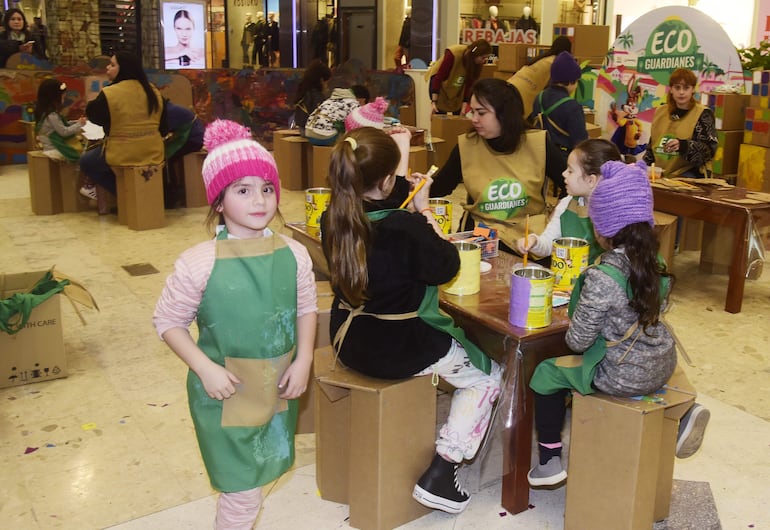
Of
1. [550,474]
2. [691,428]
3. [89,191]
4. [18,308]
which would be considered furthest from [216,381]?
[89,191]

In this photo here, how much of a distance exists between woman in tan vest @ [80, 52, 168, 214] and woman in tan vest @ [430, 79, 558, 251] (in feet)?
11.2

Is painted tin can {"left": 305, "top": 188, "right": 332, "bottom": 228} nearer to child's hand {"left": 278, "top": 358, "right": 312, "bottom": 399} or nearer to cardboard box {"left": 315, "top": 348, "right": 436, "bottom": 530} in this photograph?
cardboard box {"left": 315, "top": 348, "right": 436, "bottom": 530}

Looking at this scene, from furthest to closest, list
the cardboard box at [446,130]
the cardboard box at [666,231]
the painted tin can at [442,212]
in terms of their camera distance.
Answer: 1. the cardboard box at [446,130]
2. the cardboard box at [666,231]
3. the painted tin can at [442,212]

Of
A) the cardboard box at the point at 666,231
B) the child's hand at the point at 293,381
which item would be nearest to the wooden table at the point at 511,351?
the child's hand at the point at 293,381

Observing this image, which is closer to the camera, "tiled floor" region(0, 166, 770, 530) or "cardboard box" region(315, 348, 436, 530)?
"cardboard box" region(315, 348, 436, 530)

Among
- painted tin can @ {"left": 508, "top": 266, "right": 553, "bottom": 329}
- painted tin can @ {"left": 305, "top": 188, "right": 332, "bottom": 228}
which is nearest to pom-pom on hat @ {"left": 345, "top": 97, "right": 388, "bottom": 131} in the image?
painted tin can @ {"left": 305, "top": 188, "right": 332, "bottom": 228}

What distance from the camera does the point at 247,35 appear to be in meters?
13.4

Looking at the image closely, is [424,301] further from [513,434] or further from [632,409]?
[632,409]

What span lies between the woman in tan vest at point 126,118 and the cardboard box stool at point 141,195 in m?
0.07

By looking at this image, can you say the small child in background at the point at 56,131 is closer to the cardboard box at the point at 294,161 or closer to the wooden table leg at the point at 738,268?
the cardboard box at the point at 294,161

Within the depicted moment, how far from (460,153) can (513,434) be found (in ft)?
5.15

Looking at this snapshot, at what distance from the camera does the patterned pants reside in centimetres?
244

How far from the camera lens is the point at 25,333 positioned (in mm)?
3459

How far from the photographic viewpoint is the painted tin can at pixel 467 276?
2.55 metres
